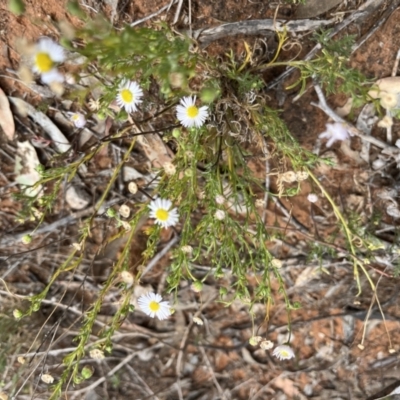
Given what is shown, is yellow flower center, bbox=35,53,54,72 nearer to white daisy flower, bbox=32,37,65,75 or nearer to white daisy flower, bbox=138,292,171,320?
white daisy flower, bbox=32,37,65,75

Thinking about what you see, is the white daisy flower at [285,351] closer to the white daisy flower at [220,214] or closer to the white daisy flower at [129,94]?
the white daisy flower at [220,214]

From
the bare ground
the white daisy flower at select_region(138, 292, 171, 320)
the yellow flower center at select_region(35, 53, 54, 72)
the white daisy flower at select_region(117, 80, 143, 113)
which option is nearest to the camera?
the yellow flower center at select_region(35, 53, 54, 72)

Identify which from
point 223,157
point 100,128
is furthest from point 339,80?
point 100,128

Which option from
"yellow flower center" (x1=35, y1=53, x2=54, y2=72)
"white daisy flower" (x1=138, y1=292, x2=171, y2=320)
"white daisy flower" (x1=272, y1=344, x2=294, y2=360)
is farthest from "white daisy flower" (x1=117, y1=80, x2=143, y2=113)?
"white daisy flower" (x1=272, y1=344, x2=294, y2=360)

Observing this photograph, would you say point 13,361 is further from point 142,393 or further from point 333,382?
point 333,382

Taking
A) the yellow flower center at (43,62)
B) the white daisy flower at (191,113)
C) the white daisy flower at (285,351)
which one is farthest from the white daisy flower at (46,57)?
the white daisy flower at (285,351)

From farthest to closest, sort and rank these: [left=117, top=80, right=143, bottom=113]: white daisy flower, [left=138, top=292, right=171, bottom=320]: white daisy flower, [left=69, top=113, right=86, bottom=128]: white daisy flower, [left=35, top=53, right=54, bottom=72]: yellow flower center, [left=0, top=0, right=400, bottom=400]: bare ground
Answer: [left=0, top=0, right=400, bottom=400]: bare ground → [left=69, top=113, right=86, bottom=128]: white daisy flower → [left=138, top=292, right=171, bottom=320]: white daisy flower → [left=117, top=80, right=143, bottom=113]: white daisy flower → [left=35, top=53, right=54, bottom=72]: yellow flower center
